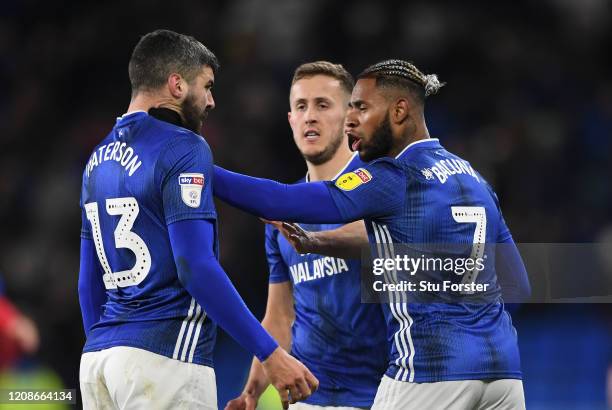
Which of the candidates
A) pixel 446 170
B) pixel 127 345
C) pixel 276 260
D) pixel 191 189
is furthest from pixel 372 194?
pixel 276 260

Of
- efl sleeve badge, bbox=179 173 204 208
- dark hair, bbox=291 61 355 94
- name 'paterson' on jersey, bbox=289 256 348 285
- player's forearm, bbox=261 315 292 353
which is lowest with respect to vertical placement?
player's forearm, bbox=261 315 292 353

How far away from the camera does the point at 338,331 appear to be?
499cm

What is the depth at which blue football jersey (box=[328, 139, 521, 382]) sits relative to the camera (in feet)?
13.1

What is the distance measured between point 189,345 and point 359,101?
1.40m

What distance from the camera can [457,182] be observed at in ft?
13.8

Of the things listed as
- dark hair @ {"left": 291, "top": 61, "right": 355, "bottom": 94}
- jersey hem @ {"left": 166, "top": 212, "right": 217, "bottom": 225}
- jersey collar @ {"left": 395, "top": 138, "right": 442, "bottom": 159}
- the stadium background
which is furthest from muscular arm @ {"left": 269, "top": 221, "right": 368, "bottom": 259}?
the stadium background

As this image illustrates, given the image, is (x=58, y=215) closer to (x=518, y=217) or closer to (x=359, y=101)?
(x=518, y=217)

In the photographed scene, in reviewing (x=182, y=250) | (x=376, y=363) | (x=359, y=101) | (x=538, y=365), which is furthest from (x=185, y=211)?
(x=538, y=365)

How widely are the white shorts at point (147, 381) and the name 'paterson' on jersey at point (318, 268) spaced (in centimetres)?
128

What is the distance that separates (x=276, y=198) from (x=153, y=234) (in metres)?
0.63

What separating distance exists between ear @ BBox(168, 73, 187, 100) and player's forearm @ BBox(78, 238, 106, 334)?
2.48ft

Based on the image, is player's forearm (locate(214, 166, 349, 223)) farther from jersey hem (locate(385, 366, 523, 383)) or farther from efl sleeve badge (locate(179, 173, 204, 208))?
jersey hem (locate(385, 366, 523, 383))

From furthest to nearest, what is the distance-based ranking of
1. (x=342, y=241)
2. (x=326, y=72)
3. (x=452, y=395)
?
(x=326, y=72), (x=342, y=241), (x=452, y=395)

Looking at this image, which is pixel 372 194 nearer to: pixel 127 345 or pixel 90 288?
pixel 127 345
